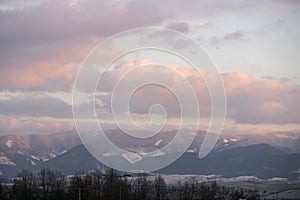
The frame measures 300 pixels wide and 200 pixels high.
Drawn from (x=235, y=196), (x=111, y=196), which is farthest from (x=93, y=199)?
(x=235, y=196)

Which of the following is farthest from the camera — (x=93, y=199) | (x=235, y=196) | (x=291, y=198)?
(x=291, y=198)

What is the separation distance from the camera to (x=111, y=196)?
383ft

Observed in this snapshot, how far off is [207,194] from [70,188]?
33.2 meters

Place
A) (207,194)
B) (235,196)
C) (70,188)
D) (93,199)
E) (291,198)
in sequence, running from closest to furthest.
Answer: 1. (93,199)
2. (70,188)
3. (207,194)
4. (235,196)
5. (291,198)

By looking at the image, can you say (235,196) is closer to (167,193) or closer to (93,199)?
(167,193)

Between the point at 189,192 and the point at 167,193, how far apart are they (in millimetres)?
5541

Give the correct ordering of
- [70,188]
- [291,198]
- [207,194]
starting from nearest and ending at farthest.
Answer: [70,188] < [207,194] < [291,198]

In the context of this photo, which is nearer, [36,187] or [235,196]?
[36,187]

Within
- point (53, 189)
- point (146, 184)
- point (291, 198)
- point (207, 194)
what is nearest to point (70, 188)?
point (53, 189)

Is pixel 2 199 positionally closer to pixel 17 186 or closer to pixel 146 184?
pixel 17 186

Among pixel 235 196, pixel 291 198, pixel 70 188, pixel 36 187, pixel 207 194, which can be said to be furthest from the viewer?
pixel 291 198

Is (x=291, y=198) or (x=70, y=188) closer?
(x=70, y=188)

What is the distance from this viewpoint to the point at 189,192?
138500 millimetres

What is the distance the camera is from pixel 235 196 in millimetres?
145500
